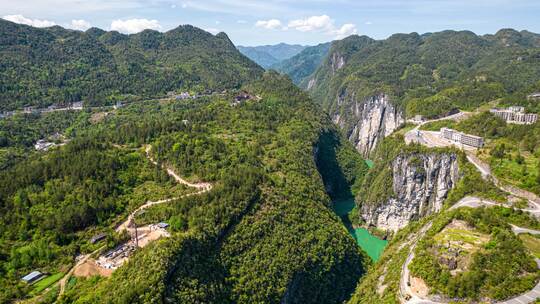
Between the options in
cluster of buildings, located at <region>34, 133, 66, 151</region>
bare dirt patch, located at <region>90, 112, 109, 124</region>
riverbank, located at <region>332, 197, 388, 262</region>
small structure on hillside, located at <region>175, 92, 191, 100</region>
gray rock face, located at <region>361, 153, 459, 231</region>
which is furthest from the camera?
small structure on hillside, located at <region>175, 92, 191, 100</region>

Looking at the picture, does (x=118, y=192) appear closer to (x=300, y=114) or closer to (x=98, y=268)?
(x=98, y=268)

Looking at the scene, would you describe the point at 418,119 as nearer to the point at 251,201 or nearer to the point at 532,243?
the point at 532,243

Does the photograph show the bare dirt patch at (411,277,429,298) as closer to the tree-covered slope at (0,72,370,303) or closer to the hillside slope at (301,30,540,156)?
the tree-covered slope at (0,72,370,303)

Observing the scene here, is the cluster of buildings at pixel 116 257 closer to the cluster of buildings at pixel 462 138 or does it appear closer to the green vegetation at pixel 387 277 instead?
the green vegetation at pixel 387 277

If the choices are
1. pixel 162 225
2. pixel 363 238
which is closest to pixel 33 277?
pixel 162 225

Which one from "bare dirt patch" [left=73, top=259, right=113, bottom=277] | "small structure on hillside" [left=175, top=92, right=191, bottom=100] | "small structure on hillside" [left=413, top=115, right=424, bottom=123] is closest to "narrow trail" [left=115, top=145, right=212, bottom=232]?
"bare dirt patch" [left=73, top=259, right=113, bottom=277]

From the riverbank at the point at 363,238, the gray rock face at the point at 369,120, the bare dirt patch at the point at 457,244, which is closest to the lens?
the bare dirt patch at the point at 457,244

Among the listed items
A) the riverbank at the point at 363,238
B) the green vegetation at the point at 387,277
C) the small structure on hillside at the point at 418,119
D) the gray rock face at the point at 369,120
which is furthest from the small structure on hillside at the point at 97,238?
the gray rock face at the point at 369,120

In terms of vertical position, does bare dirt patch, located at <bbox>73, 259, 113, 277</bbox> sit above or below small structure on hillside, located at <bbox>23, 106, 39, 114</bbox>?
below
